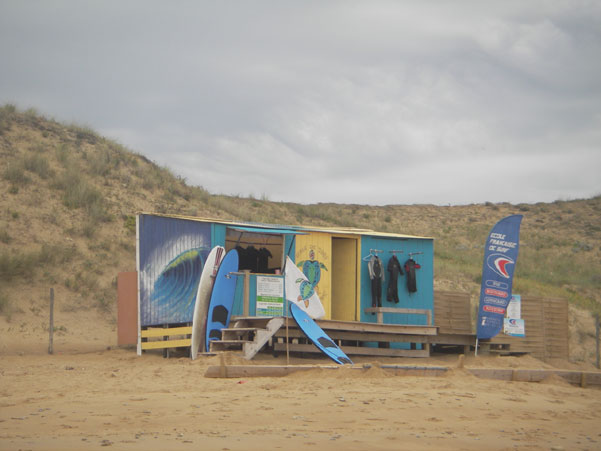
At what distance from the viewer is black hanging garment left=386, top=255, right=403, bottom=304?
17.9m

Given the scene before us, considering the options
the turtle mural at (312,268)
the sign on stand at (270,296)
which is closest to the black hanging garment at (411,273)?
the turtle mural at (312,268)

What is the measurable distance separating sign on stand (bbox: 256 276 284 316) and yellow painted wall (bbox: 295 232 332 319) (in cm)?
77

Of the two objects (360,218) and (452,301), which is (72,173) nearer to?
(452,301)

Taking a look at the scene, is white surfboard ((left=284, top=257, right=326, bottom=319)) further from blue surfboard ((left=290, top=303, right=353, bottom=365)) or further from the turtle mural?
the turtle mural

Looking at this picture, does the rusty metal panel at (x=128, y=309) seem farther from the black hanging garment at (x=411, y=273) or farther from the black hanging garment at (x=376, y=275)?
the black hanging garment at (x=411, y=273)

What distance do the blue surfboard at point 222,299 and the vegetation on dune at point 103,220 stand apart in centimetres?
729

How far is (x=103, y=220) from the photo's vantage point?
2577 centimetres

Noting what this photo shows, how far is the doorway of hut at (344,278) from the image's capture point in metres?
18.0

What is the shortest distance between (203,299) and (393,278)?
537cm

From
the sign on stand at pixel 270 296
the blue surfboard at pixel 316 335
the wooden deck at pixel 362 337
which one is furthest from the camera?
the sign on stand at pixel 270 296

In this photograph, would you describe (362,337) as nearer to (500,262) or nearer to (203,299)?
(500,262)

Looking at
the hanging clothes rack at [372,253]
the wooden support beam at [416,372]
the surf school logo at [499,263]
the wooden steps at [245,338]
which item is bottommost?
the wooden support beam at [416,372]

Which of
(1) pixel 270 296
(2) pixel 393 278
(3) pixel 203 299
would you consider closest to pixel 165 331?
(3) pixel 203 299

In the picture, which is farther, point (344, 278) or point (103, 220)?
point (103, 220)
